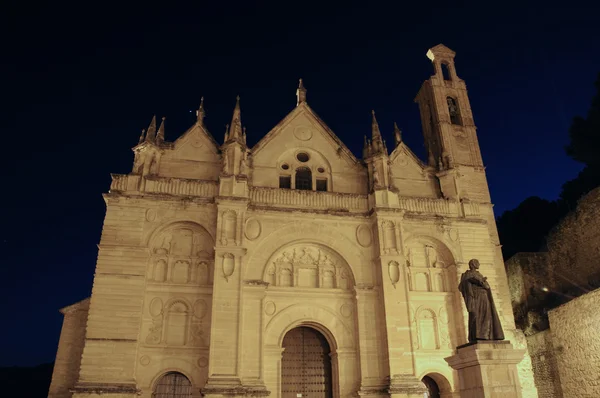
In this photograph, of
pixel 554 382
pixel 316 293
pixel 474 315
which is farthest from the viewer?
pixel 554 382

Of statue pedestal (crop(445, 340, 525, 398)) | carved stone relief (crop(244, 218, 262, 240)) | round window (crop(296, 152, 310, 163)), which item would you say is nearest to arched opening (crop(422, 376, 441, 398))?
carved stone relief (crop(244, 218, 262, 240))

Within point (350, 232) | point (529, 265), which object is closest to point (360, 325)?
point (350, 232)

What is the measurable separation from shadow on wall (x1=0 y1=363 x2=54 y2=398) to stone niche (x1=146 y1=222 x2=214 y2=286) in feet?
132

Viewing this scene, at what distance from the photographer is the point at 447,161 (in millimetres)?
25672

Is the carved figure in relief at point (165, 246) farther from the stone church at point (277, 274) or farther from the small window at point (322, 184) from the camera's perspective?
the small window at point (322, 184)

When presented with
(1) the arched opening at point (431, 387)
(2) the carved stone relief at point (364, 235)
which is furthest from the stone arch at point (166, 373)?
(1) the arched opening at point (431, 387)

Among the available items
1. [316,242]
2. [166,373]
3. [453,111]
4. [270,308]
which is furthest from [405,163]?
[166,373]

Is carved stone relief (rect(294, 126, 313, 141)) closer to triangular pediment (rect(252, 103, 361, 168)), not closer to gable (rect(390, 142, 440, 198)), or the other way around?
triangular pediment (rect(252, 103, 361, 168))

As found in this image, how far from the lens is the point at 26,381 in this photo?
5459 centimetres

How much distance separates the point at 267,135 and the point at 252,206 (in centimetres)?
451

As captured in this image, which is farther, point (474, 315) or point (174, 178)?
point (174, 178)

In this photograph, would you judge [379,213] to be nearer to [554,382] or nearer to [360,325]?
[360,325]

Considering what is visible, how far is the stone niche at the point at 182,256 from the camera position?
67.7 feet

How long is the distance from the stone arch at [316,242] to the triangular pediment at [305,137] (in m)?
4.53
